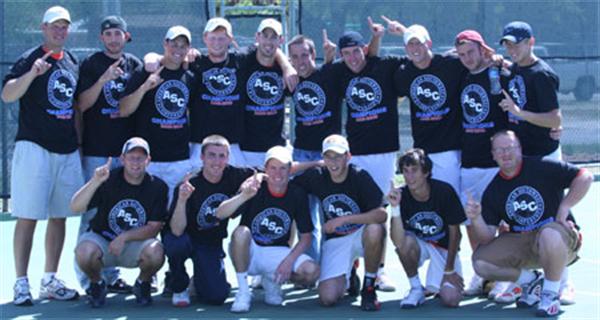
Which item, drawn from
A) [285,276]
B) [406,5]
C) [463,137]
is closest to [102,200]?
[285,276]

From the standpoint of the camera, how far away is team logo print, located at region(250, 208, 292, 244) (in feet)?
25.2

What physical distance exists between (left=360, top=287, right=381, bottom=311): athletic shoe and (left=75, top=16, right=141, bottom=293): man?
1823 mm

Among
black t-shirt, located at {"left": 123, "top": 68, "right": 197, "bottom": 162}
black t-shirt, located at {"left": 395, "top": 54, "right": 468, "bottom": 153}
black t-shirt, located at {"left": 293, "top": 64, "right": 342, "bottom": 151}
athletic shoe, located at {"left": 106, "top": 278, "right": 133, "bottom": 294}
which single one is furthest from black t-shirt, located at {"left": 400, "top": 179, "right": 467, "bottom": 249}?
athletic shoe, located at {"left": 106, "top": 278, "right": 133, "bottom": 294}

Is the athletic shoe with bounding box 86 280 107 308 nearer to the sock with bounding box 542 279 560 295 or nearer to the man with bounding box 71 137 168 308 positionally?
the man with bounding box 71 137 168 308

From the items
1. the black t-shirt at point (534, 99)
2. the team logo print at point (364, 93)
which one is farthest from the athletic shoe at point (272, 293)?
the black t-shirt at point (534, 99)

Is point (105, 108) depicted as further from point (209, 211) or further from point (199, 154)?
point (209, 211)

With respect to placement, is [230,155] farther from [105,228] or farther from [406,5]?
[406,5]

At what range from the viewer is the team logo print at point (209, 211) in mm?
7699

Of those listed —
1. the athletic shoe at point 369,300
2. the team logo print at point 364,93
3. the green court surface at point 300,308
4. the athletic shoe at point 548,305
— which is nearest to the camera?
the athletic shoe at point 548,305

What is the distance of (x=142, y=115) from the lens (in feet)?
26.5

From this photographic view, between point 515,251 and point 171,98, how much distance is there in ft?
8.86

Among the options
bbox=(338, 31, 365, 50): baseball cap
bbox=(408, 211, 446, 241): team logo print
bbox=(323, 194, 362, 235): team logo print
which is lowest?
bbox=(408, 211, 446, 241): team logo print

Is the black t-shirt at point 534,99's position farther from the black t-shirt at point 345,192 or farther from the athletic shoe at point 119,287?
the athletic shoe at point 119,287

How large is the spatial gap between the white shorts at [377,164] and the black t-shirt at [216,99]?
97cm
